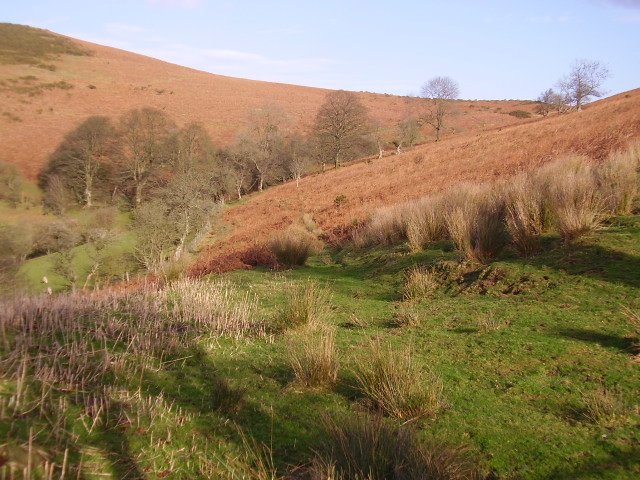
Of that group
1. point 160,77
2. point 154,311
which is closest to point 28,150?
point 160,77

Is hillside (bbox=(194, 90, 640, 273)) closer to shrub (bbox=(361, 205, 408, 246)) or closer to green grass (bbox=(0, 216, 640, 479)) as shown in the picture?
shrub (bbox=(361, 205, 408, 246))

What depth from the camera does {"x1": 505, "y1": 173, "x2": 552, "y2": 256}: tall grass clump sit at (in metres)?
7.18

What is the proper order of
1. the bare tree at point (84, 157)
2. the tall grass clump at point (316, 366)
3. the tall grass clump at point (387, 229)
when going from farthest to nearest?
1. the bare tree at point (84, 157)
2. the tall grass clump at point (387, 229)
3. the tall grass clump at point (316, 366)

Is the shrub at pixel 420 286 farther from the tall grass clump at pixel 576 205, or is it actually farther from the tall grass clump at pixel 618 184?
the tall grass clump at pixel 618 184

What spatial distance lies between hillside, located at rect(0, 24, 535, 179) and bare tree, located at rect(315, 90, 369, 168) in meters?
4.41

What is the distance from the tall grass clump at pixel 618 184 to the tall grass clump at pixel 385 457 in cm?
662

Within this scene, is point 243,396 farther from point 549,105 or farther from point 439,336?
point 549,105

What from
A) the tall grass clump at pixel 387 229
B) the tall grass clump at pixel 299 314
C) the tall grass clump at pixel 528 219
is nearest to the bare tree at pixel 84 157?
the tall grass clump at pixel 387 229

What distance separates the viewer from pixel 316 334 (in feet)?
17.1

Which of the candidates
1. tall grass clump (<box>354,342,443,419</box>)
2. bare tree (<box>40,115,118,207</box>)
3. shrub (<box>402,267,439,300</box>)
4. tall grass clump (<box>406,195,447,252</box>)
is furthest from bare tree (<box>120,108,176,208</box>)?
tall grass clump (<box>354,342,443,419</box>)

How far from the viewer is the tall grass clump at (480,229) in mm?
7696

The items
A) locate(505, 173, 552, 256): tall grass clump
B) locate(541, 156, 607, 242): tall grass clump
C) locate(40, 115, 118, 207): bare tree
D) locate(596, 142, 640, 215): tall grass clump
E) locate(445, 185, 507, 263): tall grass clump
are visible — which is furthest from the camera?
locate(40, 115, 118, 207): bare tree

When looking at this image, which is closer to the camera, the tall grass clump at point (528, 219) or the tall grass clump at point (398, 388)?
the tall grass clump at point (398, 388)

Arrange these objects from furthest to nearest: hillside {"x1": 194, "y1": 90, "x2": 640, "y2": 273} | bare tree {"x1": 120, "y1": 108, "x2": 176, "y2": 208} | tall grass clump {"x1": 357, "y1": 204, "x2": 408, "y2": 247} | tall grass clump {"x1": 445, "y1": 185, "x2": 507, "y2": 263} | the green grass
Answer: bare tree {"x1": 120, "y1": 108, "x2": 176, "y2": 208}, hillside {"x1": 194, "y1": 90, "x2": 640, "y2": 273}, tall grass clump {"x1": 357, "y1": 204, "x2": 408, "y2": 247}, tall grass clump {"x1": 445, "y1": 185, "x2": 507, "y2": 263}, the green grass
